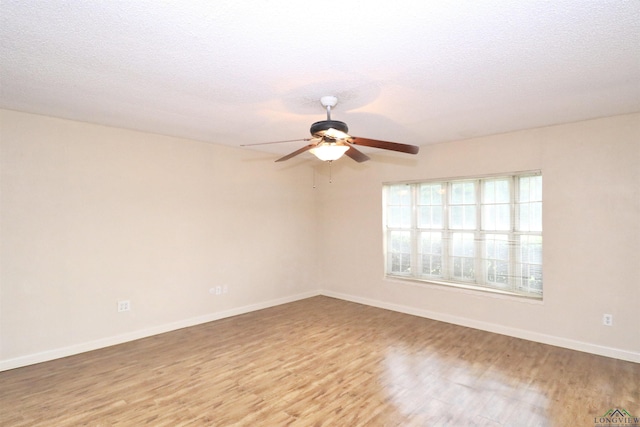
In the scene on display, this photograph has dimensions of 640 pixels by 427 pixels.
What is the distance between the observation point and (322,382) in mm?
2969

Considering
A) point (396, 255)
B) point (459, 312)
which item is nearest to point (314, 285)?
point (396, 255)

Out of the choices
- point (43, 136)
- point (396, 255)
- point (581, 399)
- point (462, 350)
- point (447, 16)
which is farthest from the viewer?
point (396, 255)

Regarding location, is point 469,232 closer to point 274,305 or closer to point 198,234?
point 274,305

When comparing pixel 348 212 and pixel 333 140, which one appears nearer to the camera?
pixel 333 140

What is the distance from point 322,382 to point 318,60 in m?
2.65

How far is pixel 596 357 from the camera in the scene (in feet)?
11.4

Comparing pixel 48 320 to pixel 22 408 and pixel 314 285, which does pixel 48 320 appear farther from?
pixel 314 285

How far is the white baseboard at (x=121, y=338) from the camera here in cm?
331

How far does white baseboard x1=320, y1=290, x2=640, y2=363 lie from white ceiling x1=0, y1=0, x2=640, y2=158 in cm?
248

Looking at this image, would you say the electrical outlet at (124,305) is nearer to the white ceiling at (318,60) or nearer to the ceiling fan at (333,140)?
the white ceiling at (318,60)

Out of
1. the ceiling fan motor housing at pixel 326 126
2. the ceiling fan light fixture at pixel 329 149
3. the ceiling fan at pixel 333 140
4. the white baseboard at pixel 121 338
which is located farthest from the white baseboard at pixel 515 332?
the ceiling fan motor housing at pixel 326 126

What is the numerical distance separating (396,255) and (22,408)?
468 centimetres

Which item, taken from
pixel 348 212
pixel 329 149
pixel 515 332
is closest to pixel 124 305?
pixel 329 149

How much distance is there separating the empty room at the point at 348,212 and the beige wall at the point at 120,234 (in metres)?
0.02
